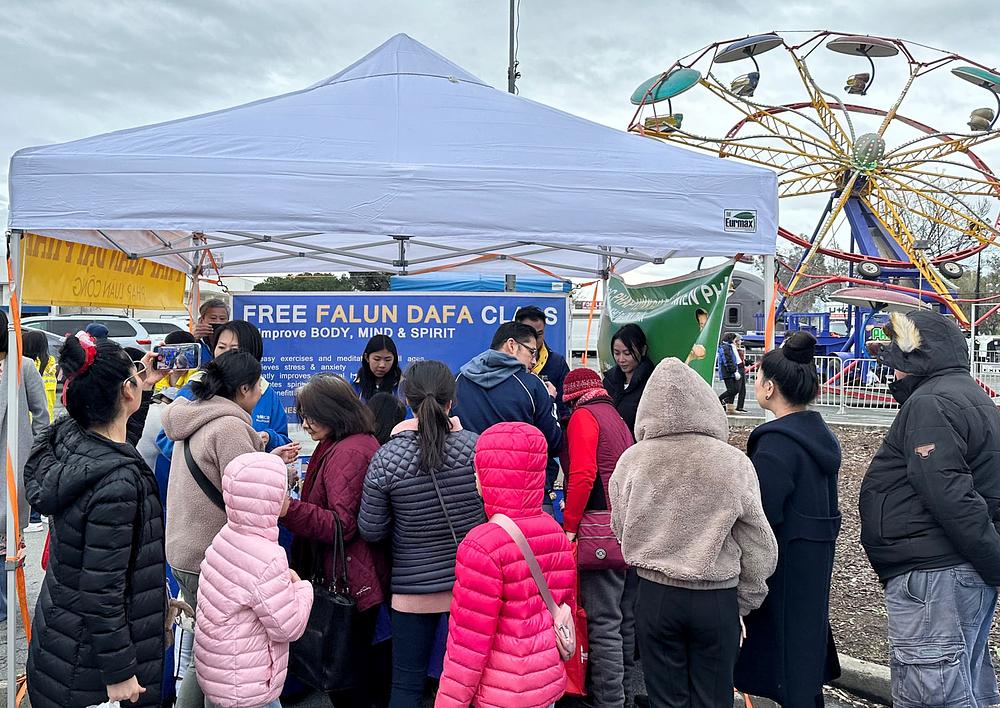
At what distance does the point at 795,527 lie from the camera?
2859 mm

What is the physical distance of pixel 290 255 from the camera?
217 inches

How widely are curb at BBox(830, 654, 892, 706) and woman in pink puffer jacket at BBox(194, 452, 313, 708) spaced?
2.92 metres

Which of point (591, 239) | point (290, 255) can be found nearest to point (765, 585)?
point (591, 239)

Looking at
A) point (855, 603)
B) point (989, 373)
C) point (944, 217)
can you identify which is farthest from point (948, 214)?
point (855, 603)

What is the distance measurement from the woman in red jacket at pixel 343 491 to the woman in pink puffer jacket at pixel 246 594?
13.5 inches

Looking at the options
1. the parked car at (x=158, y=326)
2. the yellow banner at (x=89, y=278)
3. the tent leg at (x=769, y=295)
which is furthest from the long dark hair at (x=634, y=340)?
the parked car at (x=158, y=326)

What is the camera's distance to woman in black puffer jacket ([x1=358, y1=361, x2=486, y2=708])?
9.31ft

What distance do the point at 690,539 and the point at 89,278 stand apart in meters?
3.58

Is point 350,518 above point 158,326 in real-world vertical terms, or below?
below

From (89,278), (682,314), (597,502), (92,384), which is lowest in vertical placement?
(597,502)

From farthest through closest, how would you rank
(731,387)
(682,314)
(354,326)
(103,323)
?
(103,323), (731,387), (354,326), (682,314)

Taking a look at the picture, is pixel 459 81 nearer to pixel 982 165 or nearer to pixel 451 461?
pixel 451 461

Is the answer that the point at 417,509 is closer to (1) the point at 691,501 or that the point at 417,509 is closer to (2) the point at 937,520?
(1) the point at 691,501

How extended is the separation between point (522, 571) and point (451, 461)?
58 centimetres
